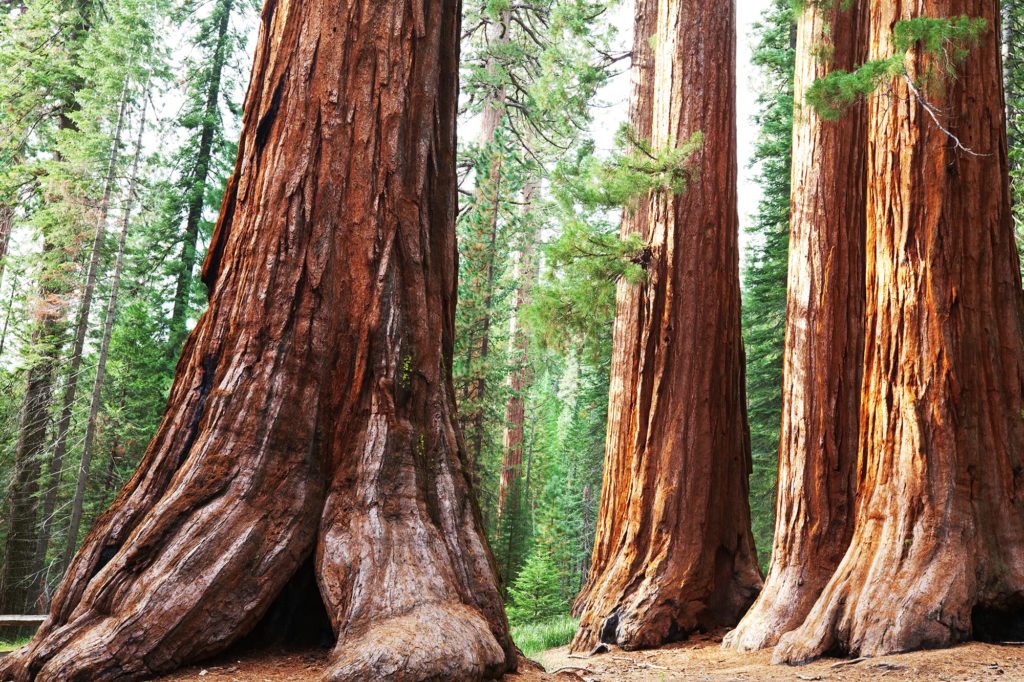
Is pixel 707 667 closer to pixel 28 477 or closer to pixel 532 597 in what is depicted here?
pixel 532 597

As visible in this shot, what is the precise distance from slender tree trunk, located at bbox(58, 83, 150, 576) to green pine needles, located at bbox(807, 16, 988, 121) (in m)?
14.8

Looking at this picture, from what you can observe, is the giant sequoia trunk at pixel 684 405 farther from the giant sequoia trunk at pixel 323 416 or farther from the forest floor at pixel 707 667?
the giant sequoia trunk at pixel 323 416

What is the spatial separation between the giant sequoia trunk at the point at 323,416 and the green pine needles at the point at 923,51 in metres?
3.09

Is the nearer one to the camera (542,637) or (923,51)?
(923,51)


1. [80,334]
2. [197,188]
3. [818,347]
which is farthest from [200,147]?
[818,347]

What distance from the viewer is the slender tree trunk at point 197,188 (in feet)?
55.6

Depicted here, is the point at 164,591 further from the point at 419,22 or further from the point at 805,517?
the point at 805,517

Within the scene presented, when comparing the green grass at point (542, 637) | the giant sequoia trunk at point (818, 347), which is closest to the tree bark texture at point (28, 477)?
the green grass at point (542, 637)

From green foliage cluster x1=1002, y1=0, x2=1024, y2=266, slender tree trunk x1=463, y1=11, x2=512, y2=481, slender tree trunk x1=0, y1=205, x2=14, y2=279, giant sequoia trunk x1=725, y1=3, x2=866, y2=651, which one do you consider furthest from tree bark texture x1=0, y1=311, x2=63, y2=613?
green foliage cluster x1=1002, y1=0, x2=1024, y2=266

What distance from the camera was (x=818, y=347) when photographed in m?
7.62

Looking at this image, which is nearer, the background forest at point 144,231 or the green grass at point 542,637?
the green grass at point 542,637

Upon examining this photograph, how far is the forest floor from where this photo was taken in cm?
341

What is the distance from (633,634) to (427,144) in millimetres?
5403

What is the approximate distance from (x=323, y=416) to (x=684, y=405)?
17.7ft
